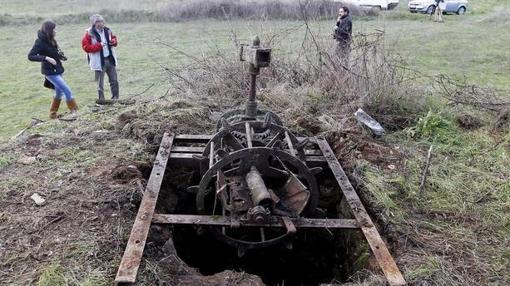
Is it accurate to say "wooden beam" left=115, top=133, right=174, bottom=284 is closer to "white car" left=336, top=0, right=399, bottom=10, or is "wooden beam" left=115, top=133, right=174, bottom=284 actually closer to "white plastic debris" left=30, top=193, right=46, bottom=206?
"white plastic debris" left=30, top=193, right=46, bottom=206

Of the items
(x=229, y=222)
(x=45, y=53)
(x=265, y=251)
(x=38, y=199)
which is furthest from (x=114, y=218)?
(x=45, y=53)

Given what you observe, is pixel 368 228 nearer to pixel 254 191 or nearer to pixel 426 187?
pixel 254 191

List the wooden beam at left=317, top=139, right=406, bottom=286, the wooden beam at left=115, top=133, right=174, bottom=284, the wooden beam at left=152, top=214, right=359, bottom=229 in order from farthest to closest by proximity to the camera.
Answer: the wooden beam at left=152, top=214, right=359, bottom=229, the wooden beam at left=317, top=139, right=406, bottom=286, the wooden beam at left=115, top=133, right=174, bottom=284

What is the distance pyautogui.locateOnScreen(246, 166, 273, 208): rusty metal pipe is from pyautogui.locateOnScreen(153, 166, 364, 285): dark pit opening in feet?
3.58

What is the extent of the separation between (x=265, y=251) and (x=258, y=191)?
1.47 m

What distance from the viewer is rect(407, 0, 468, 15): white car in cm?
2445

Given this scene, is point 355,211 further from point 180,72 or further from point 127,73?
point 127,73

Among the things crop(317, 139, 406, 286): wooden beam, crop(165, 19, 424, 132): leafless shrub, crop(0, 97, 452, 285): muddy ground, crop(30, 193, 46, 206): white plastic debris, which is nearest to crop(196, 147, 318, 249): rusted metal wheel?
crop(317, 139, 406, 286): wooden beam

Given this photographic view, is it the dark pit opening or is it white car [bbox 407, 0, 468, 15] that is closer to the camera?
the dark pit opening

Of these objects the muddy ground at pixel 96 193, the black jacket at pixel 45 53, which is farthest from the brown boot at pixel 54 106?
the muddy ground at pixel 96 193

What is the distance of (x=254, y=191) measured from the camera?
330 cm

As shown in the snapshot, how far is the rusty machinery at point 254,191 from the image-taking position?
3217mm

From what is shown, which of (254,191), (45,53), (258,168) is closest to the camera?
(254,191)

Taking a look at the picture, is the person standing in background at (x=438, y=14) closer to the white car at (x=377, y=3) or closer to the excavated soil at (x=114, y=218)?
the white car at (x=377, y=3)
